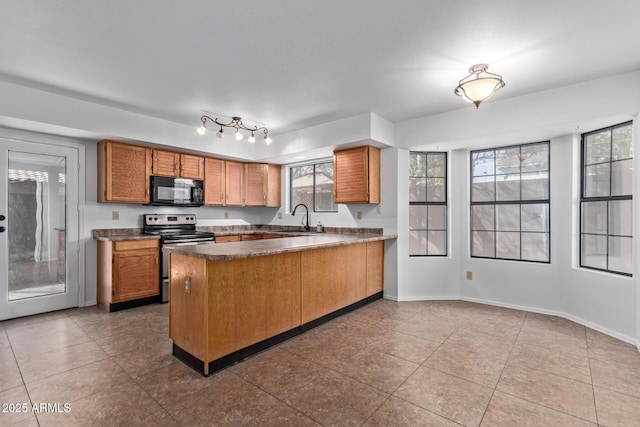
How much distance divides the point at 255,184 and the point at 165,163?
63.6 inches

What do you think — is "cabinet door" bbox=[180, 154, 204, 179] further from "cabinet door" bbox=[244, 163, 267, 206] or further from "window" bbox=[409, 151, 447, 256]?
"window" bbox=[409, 151, 447, 256]

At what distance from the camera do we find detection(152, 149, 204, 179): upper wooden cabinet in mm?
4531

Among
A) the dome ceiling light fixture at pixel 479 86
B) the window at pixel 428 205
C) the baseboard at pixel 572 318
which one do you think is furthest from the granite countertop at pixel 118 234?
the baseboard at pixel 572 318

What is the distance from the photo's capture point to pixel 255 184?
579cm

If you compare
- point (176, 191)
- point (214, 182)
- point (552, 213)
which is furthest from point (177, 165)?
point (552, 213)

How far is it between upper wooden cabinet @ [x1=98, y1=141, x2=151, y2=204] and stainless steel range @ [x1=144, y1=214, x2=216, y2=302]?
0.47 m

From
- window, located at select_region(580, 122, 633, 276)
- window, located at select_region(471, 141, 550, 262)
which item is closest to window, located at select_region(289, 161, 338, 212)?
window, located at select_region(471, 141, 550, 262)

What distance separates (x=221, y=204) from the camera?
5.35 m

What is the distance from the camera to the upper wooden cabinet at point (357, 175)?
4405 mm

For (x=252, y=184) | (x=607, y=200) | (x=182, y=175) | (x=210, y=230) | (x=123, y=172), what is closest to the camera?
(x=607, y=200)

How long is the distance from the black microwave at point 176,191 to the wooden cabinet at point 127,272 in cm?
66

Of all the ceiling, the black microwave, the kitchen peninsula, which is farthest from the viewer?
the black microwave

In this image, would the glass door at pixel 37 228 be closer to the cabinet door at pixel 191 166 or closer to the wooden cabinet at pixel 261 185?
the cabinet door at pixel 191 166

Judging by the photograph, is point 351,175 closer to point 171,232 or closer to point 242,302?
point 242,302
